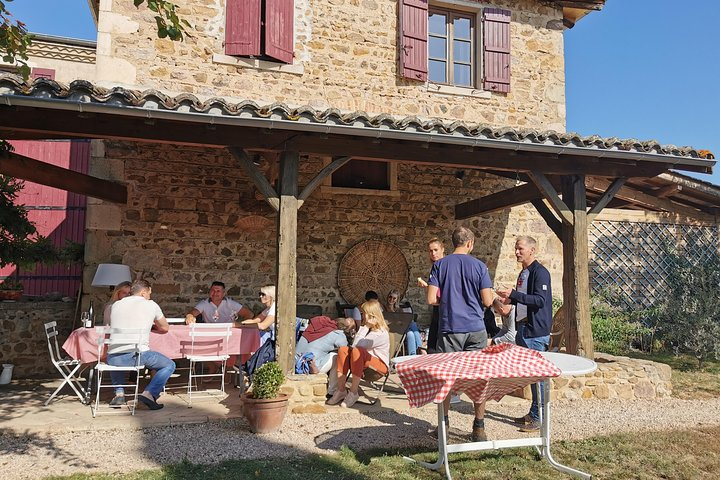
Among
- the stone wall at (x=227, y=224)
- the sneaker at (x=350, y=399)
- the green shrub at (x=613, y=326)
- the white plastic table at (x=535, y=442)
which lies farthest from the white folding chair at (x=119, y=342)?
the green shrub at (x=613, y=326)

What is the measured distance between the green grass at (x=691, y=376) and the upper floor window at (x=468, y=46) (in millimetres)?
4452

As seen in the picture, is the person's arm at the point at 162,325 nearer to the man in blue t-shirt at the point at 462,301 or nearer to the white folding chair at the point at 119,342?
the white folding chair at the point at 119,342

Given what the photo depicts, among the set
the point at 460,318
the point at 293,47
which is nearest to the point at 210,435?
the point at 460,318

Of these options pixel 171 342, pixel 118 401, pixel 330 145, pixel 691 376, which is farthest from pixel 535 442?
pixel 691 376

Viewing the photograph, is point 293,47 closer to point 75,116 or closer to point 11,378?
point 75,116

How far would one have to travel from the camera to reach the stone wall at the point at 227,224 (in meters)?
6.82

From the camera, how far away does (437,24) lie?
27.1 ft

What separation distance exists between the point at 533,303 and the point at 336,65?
472 cm

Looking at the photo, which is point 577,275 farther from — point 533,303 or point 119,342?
point 119,342

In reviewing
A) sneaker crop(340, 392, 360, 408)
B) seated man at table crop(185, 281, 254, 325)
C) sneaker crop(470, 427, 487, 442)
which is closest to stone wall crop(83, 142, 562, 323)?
seated man at table crop(185, 281, 254, 325)

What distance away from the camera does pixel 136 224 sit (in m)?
6.86

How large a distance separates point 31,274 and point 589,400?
8167mm

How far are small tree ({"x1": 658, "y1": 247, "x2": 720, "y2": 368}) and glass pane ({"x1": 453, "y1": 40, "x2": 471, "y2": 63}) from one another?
4406 mm

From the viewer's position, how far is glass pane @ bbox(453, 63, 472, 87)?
828 centimetres
